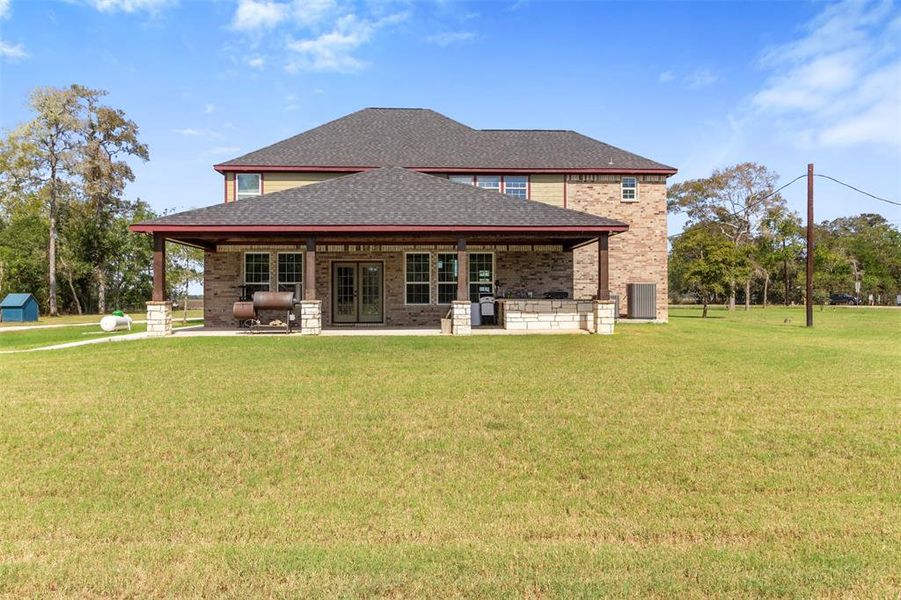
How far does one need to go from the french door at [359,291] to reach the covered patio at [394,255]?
0.04 m

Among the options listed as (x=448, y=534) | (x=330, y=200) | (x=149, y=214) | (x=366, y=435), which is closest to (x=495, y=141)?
(x=330, y=200)

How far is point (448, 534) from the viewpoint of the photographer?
332 cm

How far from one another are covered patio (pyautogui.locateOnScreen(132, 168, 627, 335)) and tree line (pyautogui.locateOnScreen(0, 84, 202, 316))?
23223 mm

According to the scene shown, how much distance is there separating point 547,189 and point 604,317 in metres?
7.90

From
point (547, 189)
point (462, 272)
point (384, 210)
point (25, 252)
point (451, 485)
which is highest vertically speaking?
point (547, 189)

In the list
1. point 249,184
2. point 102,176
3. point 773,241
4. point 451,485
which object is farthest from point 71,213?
point 773,241

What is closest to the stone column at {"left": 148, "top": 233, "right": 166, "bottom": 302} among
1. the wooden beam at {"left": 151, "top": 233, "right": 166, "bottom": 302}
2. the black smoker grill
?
the wooden beam at {"left": 151, "top": 233, "right": 166, "bottom": 302}

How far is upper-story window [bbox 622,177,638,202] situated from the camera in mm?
20984

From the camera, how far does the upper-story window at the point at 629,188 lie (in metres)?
21.0

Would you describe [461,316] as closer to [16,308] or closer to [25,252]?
[16,308]

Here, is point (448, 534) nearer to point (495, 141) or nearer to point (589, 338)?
point (589, 338)

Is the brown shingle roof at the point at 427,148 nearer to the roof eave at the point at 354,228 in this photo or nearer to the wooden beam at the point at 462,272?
the roof eave at the point at 354,228

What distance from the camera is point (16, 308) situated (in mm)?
25547

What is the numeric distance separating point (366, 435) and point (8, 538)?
9.37 ft
